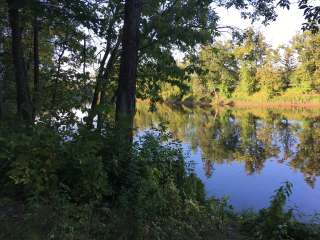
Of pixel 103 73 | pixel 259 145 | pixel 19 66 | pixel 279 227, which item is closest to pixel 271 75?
pixel 259 145

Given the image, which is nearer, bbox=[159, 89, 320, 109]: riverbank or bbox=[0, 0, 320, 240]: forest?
bbox=[0, 0, 320, 240]: forest

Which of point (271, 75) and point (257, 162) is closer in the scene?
point (257, 162)

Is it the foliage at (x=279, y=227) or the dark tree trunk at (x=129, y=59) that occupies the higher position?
the dark tree trunk at (x=129, y=59)

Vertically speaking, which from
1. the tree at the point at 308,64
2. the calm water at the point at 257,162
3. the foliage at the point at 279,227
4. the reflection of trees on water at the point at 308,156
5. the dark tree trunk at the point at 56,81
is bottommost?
the calm water at the point at 257,162

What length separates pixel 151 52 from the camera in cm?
1211

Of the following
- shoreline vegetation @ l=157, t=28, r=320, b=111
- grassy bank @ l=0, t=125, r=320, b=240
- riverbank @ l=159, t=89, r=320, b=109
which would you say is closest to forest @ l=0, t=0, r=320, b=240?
grassy bank @ l=0, t=125, r=320, b=240

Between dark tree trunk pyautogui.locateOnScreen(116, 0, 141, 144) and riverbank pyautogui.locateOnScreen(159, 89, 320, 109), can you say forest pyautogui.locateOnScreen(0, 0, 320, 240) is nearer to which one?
dark tree trunk pyautogui.locateOnScreen(116, 0, 141, 144)

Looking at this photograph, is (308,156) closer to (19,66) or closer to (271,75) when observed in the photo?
(19,66)

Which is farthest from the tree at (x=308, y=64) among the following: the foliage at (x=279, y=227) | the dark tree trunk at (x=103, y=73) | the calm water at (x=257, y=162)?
the foliage at (x=279, y=227)

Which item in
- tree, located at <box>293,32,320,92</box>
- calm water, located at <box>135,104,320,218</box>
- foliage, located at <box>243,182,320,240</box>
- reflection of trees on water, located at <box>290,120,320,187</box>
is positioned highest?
tree, located at <box>293,32,320,92</box>

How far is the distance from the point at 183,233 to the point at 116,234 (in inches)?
48.8

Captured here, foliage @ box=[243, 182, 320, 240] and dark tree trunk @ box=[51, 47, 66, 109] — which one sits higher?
dark tree trunk @ box=[51, 47, 66, 109]

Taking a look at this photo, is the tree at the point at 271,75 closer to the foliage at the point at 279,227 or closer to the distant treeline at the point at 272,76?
the distant treeline at the point at 272,76

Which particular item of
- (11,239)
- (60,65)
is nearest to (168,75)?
(60,65)
